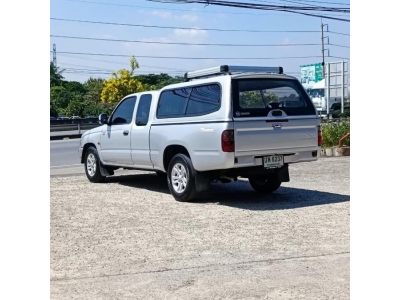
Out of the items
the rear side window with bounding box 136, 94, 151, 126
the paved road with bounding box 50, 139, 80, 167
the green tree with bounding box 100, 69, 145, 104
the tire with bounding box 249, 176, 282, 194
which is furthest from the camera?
the green tree with bounding box 100, 69, 145, 104

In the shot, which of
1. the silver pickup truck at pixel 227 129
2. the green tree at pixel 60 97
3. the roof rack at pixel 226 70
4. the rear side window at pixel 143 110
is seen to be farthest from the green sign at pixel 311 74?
the silver pickup truck at pixel 227 129

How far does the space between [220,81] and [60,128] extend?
95.6 ft

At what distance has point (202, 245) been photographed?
6020 mm

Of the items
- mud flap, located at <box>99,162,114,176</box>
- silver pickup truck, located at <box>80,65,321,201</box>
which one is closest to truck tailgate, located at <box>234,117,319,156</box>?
silver pickup truck, located at <box>80,65,321,201</box>

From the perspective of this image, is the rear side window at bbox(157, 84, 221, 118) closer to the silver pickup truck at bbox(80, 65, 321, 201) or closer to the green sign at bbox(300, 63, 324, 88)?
the silver pickup truck at bbox(80, 65, 321, 201)

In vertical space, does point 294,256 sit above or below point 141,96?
below

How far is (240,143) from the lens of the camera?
7.90 metres

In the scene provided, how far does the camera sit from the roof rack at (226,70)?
8441 mm

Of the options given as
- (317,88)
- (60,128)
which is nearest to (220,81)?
(60,128)

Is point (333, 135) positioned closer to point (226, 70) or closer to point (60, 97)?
point (226, 70)

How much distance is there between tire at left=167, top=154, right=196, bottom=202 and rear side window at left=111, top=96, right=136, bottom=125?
1815 mm

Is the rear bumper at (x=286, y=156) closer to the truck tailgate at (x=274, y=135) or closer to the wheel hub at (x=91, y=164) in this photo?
the truck tailgate at (x=274, y=135)

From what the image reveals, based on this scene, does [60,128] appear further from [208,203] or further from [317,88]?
[317,88]

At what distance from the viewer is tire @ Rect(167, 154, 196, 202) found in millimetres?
8586
